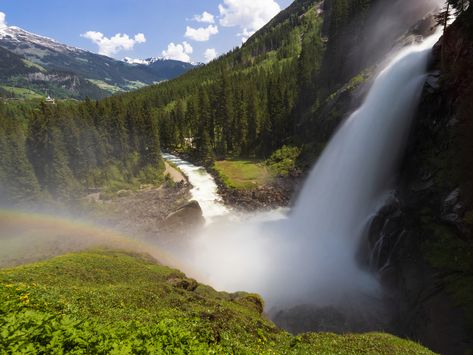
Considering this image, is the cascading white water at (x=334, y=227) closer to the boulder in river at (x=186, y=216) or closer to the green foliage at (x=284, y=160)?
the boulder in river at (x=186, y=216)

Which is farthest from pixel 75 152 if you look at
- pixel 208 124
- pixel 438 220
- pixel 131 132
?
pixel 438 220

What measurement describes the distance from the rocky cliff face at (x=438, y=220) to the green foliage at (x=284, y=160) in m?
31.4

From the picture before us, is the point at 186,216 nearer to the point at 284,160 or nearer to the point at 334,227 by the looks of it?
the point at 334,227

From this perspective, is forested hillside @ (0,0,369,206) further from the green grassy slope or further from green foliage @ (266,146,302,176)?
the green grassy slope

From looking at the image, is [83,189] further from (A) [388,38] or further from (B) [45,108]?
(A) [388,38]

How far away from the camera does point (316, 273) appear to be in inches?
1426

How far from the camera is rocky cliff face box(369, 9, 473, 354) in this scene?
2331cm

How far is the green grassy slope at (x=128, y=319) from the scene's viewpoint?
821 cm

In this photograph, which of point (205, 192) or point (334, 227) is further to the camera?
point (205, 192)

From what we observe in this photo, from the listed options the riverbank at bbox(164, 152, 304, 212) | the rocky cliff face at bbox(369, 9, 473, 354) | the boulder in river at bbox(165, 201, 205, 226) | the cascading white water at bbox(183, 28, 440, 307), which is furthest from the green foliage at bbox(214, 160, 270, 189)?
the rocky cliff face at bbox(369, 9, 473, 354)

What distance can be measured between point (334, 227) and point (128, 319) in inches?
1391

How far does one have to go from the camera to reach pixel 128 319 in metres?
13.8

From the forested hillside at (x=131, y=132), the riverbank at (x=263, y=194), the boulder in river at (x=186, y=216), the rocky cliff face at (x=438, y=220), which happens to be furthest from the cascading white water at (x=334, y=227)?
the forested hillside at (x=131, y=132)

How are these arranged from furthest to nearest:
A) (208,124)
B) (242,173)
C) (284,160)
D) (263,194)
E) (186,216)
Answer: (208,124) < (284,160) < (242,173) < (263,194) < (186,216)
